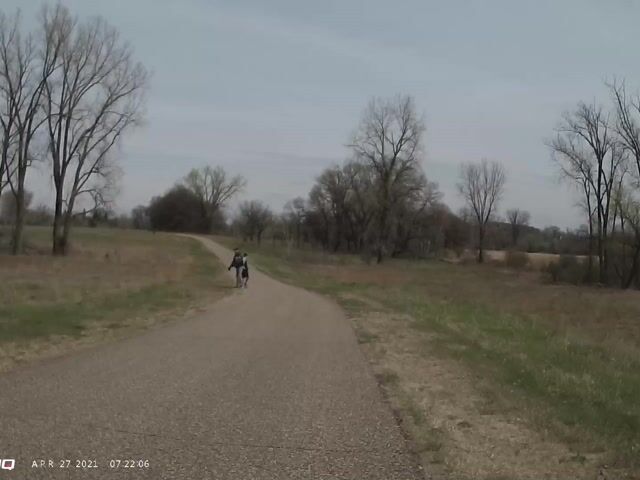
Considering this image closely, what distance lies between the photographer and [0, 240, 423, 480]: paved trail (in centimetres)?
509

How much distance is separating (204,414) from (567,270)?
63.8 m

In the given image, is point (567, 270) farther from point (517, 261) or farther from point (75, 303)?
point (75, 303)

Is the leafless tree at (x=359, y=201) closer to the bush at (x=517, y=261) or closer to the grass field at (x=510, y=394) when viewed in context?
the bush at (x=517, y=261)

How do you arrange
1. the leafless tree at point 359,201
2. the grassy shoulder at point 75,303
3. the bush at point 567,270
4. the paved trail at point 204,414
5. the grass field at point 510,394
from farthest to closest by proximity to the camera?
1. the leafless tree at point 359,201
2. the bush at point 567,270
3. the grassy shoulder at point 75,303
4. the grass field at point 510,394
5. the paved trail at point 204,414

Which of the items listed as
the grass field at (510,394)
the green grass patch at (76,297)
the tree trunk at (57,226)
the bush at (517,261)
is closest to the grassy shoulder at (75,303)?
the green grass patch at (76,297)

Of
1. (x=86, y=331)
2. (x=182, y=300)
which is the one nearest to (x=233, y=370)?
(x=86, y=331)

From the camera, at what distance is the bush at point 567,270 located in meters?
61.8

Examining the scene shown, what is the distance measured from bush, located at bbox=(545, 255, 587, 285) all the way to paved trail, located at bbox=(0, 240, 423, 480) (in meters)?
55.3

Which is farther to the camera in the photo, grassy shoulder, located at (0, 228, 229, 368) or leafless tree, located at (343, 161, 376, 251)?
leafless tree, located at (343, 161, 376, 251)

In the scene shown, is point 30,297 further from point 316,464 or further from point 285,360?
point 316,464

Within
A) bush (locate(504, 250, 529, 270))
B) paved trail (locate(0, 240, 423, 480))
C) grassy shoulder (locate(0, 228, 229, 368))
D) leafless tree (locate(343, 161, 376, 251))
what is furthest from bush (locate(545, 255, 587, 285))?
paved trail (locate(0, 240, 423, 480))

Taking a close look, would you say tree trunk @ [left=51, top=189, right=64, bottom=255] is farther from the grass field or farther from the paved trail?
the paved trail

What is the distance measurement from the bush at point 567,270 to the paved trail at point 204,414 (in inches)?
2175

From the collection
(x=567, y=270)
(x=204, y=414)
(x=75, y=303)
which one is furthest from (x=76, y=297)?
(x=567, y=270)
